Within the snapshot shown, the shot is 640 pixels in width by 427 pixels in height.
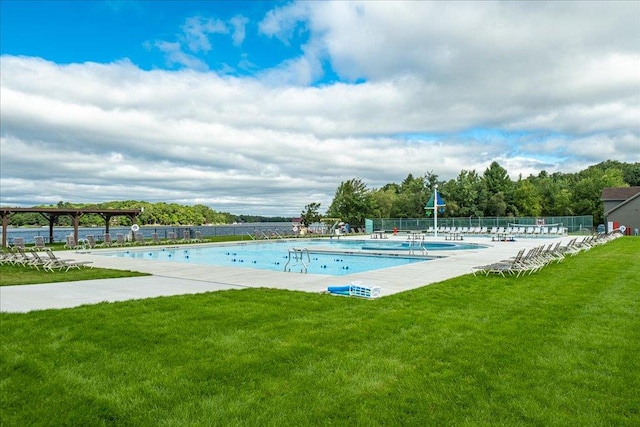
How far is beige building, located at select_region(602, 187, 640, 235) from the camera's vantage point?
33.5m

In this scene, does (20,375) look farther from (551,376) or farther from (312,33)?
(312,33)

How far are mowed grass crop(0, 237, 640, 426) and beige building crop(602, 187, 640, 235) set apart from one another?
3293 cm

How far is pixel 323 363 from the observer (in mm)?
4023

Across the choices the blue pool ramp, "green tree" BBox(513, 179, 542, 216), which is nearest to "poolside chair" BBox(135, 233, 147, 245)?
the blue pool ramp

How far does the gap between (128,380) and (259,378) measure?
1072 mm

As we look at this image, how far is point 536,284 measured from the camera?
8742mm

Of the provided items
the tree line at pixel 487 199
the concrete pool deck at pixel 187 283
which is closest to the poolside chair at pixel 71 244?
the concrete pool deck at pixel 187 283

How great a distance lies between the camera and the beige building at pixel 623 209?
33.5m

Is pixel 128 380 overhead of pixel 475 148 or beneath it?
beneath

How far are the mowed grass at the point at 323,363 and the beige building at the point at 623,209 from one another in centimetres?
3293

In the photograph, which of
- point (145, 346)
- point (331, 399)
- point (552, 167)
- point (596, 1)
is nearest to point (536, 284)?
point (331, 399)

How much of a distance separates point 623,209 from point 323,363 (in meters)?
39.0

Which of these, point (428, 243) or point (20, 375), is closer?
point (20, 375)

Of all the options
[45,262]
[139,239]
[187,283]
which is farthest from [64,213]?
[187,283]
